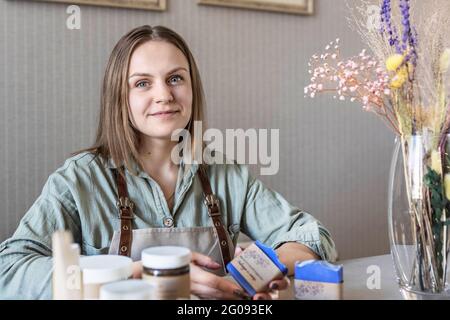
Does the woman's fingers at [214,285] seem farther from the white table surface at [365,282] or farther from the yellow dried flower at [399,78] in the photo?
the yellow dried flower at [399,78]

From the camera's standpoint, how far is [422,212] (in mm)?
886

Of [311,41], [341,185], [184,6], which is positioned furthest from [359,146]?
[184,6]

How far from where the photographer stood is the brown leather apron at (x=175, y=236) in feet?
3.73

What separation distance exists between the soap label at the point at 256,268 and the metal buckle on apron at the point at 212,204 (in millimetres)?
446

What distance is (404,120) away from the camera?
91 cm

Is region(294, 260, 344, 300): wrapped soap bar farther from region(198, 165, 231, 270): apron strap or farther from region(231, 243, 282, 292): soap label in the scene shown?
region(198, 165, 231, 270): apron strap

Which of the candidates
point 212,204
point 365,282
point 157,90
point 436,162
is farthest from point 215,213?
point 436,162

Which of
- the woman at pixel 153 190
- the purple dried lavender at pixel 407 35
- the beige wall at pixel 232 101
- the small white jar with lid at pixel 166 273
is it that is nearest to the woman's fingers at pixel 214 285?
the small white jar with lid at pixel 166 273

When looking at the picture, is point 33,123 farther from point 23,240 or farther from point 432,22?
point 432,22

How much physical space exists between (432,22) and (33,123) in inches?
42.9

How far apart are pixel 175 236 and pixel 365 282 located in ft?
1.44

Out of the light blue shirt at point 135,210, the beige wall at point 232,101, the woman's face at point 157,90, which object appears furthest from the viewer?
the beige wall at point 232,101

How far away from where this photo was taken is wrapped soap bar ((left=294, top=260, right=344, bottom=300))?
783 mm

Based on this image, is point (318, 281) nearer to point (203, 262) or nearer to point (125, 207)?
point (203, 262)
